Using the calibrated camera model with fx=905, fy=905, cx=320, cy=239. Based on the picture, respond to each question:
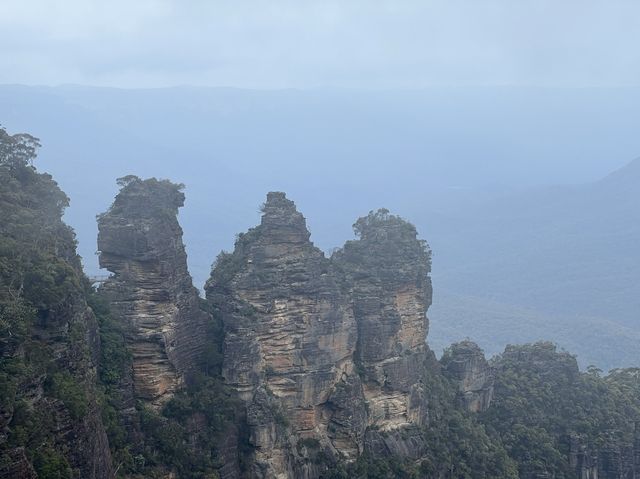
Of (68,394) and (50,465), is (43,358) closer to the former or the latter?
(68,394)

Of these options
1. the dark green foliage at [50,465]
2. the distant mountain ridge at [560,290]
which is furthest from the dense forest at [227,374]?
the distant mountain ridge at [560,290]

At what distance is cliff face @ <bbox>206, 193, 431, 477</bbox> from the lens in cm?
3616

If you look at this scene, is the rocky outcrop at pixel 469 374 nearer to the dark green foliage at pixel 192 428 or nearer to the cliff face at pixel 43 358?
the dark green foliage at pixel 192 428

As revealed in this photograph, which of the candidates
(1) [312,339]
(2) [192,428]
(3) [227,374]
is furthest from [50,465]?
(1) [312,339]

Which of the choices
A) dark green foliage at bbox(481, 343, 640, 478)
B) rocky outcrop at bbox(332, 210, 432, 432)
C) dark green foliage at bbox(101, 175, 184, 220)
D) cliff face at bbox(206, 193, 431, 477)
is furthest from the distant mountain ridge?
dark green foliage at bbox(101, 175, 184, 220)

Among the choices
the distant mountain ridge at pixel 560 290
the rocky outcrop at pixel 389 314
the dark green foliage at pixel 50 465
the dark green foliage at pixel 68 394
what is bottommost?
the dark green foliage at pixel 50 465

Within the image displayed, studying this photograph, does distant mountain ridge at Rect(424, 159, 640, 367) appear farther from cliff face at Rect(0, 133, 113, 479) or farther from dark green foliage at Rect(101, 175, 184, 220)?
cliff face at Rect(0, 133, 113, 479)

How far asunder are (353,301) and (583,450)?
1643 centimetres

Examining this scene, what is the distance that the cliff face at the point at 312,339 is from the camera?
119ft

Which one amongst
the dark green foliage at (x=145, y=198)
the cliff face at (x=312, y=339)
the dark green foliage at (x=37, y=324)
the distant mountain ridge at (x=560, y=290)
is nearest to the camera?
the dark green foliage at (x=37, y=324)

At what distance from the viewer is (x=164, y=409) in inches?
1313

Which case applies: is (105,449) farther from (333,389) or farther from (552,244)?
(552,244)

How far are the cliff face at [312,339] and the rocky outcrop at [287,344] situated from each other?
0.04 meters

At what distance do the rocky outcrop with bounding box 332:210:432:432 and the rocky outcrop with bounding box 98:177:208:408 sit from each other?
9.08m
